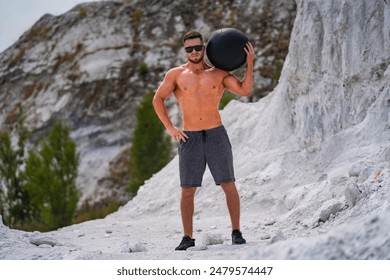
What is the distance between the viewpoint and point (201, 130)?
498 centimetres

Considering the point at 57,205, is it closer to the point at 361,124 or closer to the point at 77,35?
the point at 361,124

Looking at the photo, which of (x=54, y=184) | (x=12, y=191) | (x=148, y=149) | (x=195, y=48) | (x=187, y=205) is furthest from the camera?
(x=148, y=149)

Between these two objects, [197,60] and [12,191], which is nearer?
[197,60]

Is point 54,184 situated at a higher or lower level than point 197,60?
lower

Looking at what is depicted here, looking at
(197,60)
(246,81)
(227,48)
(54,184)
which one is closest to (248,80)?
(246,81)

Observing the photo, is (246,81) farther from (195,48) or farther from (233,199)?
(233,199)

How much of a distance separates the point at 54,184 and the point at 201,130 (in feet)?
45.5

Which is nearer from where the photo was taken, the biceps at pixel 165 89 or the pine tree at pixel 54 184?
the biceps at pixel 165 89

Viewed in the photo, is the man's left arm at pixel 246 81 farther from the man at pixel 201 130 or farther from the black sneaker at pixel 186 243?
the black sneaker at pixel 186 243

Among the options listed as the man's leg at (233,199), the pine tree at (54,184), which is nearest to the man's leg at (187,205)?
the man's leg at (233,199)

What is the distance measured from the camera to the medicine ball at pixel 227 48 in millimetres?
4801

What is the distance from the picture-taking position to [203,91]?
4.97 metres

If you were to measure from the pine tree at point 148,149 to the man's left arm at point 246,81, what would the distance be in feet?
52.0
